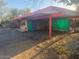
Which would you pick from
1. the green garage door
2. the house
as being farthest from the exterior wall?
the green garage door

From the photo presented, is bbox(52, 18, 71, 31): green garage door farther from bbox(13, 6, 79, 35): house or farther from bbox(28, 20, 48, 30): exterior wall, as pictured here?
bbox(28, 20, 48, 30): exterior wall

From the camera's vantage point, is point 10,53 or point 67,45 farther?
point 67,45

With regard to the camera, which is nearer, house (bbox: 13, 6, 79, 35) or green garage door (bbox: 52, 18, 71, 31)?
house (bbox: 13, 6, 79, 35)

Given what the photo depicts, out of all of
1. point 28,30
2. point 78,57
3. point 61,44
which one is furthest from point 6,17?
point 78,57

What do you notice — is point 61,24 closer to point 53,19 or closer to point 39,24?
point 53,19

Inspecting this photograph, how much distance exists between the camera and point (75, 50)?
11578 millimetres

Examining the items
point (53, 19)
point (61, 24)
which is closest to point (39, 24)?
point (53, 19)

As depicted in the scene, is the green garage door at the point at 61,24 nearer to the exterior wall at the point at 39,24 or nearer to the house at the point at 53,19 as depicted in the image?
the house at the point at 53,19

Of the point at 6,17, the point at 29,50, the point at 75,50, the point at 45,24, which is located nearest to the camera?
the point at 75,50

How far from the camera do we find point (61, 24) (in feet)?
68.7

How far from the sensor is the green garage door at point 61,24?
20386 mm

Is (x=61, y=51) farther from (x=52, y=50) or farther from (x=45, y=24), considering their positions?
(x=45, y=24)

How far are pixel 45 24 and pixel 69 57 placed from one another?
1250 centimetres

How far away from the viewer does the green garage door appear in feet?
66.9
